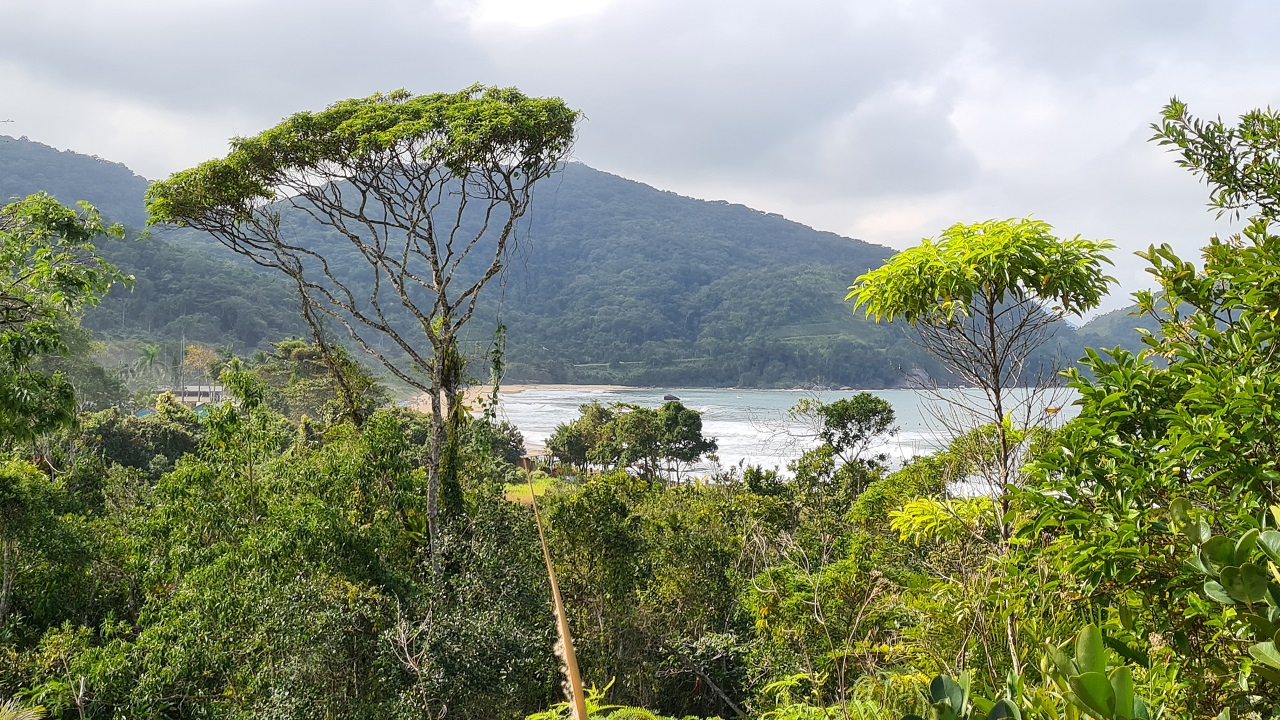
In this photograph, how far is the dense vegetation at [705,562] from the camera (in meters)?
1.58

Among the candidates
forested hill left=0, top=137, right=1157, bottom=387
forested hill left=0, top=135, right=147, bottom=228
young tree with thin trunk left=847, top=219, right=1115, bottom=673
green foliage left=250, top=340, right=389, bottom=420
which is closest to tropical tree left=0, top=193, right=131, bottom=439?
young tree with thin trunk left=847, top=219, right=1115, bottom=673

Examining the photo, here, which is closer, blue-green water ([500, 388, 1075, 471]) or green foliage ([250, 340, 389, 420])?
blue-green water ([500, 388, 1075, 471])

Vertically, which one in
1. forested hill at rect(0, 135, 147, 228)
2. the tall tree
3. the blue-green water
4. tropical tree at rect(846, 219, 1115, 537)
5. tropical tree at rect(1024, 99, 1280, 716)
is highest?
forested hill at rect(0, 135, 147, 228)

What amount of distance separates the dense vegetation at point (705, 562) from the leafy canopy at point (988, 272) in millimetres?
20

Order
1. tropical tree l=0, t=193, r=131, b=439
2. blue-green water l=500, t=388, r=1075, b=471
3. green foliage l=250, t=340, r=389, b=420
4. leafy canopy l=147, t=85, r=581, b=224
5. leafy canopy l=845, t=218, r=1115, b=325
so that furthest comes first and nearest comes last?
green foliage l=250, t=340, r=389, b=420 < leafy canopy l=147, t=85, r=581, b=224 < tropical tree l=0, t=193, r=131, b=439 < blue-green water l=500, t=388, r=1075, b=471 < leafy canopy l=845, t=218, r=1115, b=325

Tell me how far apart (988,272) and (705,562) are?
6.77 m

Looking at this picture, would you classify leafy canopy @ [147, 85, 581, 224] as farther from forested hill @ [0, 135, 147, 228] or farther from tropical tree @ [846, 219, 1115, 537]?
forested hill @ [0, 135, 147, 228]

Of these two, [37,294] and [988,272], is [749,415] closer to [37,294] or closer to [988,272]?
[37,294]

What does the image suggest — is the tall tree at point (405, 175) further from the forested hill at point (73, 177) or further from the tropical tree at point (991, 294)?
the forested hill at point (73, 177)

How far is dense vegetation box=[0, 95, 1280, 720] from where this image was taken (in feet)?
5.19

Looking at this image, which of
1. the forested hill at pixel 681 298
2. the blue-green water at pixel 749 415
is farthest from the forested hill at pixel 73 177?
the blue-green water at pixel 749 415

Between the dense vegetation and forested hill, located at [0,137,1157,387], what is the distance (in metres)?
56.6

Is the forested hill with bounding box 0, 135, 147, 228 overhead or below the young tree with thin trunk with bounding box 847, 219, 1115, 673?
overhead

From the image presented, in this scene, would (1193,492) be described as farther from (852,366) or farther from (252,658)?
(852,366)
